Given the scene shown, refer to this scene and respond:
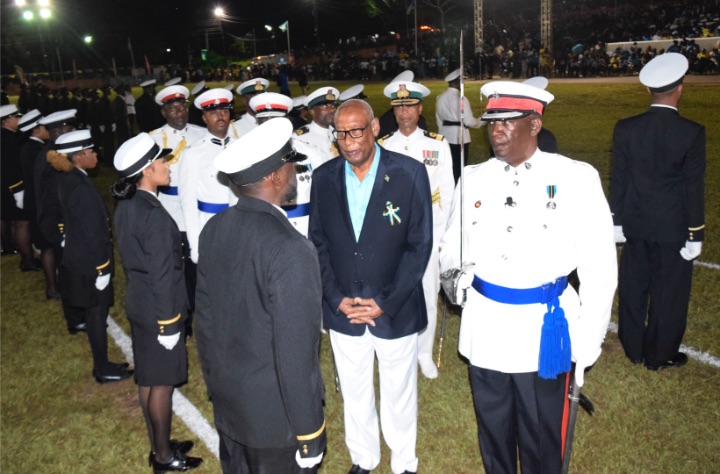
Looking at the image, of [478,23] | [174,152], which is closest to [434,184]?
[174,152]

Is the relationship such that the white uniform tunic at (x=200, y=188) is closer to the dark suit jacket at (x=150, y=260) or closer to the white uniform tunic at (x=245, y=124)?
the white uniform tunic at (x=245, y=124)

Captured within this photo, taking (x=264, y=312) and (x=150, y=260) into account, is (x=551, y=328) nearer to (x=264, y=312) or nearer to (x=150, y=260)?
(x=264, y=312)

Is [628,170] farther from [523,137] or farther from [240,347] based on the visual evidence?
[240,347]

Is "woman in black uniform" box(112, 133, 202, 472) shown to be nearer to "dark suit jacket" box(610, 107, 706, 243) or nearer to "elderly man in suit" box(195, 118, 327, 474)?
"elderly man in suit" box(195, 118, 327, 474)

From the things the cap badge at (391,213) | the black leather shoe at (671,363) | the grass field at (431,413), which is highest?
the cap badge at (391,213)

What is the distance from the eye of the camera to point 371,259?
393cm

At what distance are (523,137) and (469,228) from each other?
62 centimetres

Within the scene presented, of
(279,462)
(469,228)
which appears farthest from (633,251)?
(279,462)

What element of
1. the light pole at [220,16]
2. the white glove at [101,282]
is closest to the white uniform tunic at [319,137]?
the white glove at [101,282]

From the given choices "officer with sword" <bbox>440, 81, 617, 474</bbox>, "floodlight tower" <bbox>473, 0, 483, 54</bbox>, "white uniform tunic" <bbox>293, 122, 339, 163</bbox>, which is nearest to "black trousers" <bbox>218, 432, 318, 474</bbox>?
"officer with sword" <bbox>440, 81, 617, 474</bbox>

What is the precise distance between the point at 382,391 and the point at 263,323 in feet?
5.78

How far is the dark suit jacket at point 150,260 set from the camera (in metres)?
4.00

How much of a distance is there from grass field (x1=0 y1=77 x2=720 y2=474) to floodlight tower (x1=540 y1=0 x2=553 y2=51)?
106 ft

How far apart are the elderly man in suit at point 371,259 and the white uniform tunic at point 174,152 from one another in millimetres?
3306
